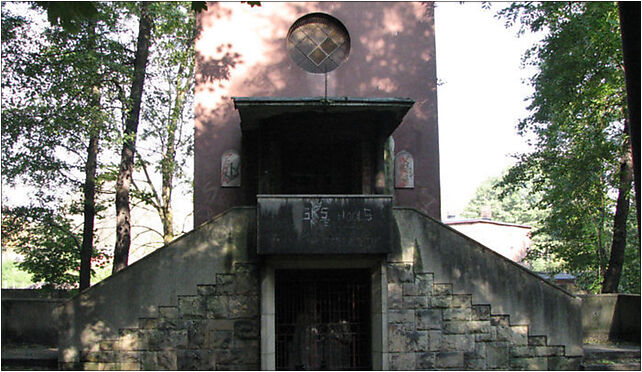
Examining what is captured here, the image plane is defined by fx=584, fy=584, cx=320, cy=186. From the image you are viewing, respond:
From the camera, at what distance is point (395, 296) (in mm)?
10516

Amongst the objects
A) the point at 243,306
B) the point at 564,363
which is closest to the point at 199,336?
the point at 243,306

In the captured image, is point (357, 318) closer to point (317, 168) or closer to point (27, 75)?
point (317, 168)

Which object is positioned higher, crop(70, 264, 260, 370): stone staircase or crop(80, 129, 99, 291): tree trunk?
crop(80, 129, 99, 291): tree trunk

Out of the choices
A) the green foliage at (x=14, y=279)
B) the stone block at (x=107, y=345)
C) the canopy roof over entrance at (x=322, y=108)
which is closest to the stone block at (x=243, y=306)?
the stone block at (x=107, y=345)

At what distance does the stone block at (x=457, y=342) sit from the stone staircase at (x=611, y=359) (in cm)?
215

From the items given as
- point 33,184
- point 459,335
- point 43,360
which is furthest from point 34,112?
point 459,335

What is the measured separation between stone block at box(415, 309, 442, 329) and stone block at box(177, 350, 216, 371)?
12.2ft

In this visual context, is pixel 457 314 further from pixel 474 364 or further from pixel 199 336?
pixel 199 336

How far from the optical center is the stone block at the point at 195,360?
1027cm

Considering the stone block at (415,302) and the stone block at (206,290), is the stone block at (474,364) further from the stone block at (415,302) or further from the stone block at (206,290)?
the stone block at (206,290)

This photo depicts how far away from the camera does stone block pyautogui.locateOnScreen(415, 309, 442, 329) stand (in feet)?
34.3

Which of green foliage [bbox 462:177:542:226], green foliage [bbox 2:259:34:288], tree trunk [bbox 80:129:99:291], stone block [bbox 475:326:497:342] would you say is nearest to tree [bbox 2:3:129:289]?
tree trunk [bbox 80:129:99:291]

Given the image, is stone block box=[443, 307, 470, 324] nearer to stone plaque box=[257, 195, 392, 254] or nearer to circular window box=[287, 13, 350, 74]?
stone plaque box=[257, 195, 392, 254]

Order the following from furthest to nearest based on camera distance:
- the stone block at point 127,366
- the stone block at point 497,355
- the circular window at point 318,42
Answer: the circular window at point 318,42 → the stone block at point 497,355 → the stone block at point 127,366
